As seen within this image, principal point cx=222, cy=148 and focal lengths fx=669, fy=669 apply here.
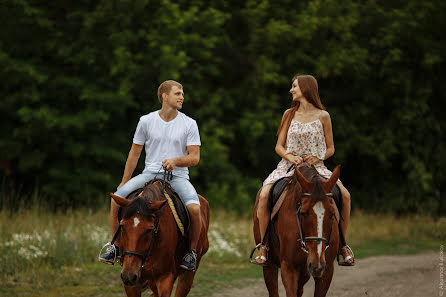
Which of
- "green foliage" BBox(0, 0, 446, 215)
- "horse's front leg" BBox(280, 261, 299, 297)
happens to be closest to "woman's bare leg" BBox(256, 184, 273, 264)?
"horse's front leg" BBox(280, 261, 299, 297)

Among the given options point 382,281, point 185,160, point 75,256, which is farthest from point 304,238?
point 75,256

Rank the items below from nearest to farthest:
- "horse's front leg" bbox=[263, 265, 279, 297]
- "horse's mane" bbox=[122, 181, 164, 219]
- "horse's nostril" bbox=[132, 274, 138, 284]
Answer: "horse's nostril" bbox=[132, 274, 138, 284] → "horse's mane" bbox=[122, 181, 164, 219] → "horse's front leg" bbox=[263, 265, 279, 297]

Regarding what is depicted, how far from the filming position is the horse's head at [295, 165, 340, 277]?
6.23m

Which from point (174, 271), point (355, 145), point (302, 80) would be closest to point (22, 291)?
point (174, 271)

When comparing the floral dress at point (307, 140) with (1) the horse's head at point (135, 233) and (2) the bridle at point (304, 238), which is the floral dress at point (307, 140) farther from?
(1) the horse's head at point (135, 233)

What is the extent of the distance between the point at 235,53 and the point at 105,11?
581 cm

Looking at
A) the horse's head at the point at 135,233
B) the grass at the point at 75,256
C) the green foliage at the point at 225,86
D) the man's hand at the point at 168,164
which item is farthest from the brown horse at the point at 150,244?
the green foliage at the point at 225,86

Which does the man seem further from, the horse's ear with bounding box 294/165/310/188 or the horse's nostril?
the horse's ear with bounding box 294/165/310/188

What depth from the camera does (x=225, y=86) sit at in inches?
983

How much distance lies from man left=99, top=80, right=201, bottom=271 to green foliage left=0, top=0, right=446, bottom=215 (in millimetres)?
11987

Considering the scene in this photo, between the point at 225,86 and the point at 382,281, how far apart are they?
14182 millimetres

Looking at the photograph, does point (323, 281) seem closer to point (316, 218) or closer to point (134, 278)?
point (316, 218)

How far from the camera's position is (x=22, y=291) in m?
9.74

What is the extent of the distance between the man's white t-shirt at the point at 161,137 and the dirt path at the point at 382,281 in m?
3.91
